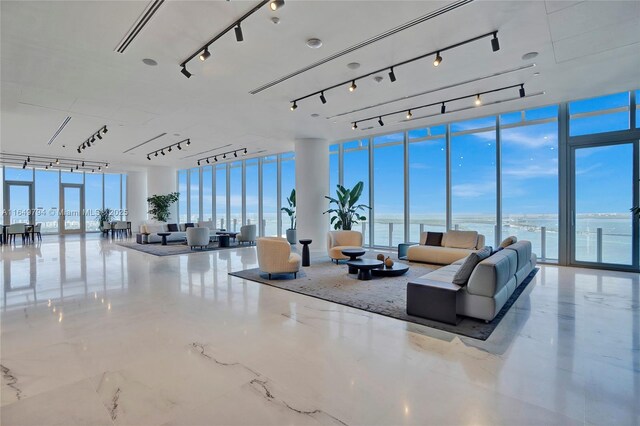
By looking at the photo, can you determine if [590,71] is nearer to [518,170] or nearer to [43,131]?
[518,170]

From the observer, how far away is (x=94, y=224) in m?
17.8

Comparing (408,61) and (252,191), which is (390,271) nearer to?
(408,61)

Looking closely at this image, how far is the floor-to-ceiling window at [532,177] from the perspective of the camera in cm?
725

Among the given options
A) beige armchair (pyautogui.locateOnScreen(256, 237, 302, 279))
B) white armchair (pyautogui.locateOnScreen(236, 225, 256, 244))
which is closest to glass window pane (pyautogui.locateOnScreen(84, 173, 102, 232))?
white armchair (pyautogui.locateOnScreen(236, 225, 256, 244))

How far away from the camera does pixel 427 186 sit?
29.6 feet

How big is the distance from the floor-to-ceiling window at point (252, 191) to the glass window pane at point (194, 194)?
3995 mm

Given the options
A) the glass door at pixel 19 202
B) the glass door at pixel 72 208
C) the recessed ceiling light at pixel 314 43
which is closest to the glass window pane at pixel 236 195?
the glass door at pixel 72 208

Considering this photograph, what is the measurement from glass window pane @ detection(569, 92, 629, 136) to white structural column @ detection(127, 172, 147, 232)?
17715 mm

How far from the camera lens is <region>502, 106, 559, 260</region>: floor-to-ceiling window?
23.8 feet

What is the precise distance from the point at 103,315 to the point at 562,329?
17.7 feet

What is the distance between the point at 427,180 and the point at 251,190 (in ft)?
25.7

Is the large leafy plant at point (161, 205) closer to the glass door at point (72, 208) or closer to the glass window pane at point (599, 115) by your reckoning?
the glass door at point (72, 208)

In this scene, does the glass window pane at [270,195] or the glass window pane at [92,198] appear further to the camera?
the glass window pane at [92,198]

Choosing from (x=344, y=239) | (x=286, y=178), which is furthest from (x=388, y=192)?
(x=286, y=178)
